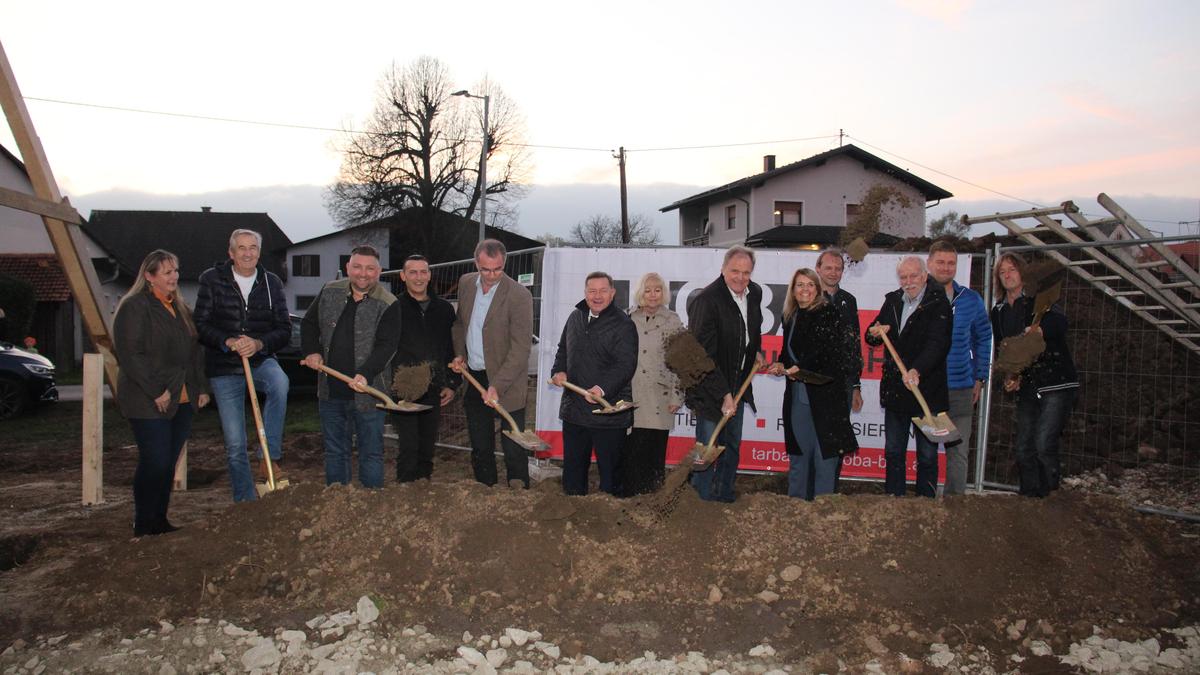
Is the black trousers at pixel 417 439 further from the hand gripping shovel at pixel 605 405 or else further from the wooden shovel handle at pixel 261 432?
the hand gripping shovel at pixel 605 405

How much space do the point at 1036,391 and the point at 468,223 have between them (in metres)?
33.0

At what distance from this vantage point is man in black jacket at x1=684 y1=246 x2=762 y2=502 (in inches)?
202

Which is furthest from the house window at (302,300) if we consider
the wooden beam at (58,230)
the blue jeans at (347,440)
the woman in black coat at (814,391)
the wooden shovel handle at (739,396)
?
the woman in black coat at (814,391)

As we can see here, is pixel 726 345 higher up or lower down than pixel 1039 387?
higher up

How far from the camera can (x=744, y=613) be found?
11.8 feet

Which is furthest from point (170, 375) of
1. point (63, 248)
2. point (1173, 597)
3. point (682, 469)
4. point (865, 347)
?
point (1173, 597)

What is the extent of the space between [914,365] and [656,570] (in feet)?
7.64

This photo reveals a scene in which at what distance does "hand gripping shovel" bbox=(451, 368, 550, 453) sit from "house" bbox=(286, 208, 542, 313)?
28.6 m

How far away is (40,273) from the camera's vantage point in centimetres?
2278

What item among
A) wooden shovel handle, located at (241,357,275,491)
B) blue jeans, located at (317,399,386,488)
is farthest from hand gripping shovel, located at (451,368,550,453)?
wooden shovel handle, located at (241,357,275,491)

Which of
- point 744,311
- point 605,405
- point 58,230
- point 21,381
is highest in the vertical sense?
point 58,230

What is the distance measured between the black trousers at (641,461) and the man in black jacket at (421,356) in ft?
4.20

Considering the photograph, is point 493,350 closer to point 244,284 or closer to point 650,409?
point 650,409

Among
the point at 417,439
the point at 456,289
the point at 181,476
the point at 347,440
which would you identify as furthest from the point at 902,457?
the point at 181,476
